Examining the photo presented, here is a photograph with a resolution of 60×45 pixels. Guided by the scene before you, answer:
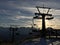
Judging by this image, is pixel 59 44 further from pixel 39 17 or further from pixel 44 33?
pixel 39 17

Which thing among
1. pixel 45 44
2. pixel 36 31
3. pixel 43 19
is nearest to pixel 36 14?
pixel 43 19

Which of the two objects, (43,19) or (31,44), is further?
(43,19)

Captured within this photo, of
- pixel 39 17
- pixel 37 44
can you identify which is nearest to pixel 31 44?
pixel 37 44

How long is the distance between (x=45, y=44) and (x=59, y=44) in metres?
1.97

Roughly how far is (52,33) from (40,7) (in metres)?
8.07

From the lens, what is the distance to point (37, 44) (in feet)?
119

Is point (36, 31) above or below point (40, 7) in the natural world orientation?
below

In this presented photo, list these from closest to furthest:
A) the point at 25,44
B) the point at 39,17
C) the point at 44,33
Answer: the point at 25,44 → the point at 44,33 → the point at 39,17

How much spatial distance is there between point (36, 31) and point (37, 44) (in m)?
37.9

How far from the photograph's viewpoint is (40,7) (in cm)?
7194

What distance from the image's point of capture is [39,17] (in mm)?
71312

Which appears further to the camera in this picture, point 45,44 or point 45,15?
point 45,15

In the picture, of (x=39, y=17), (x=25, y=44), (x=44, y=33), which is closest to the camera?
(x=25, y=44)

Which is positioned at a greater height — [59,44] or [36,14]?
[36,14]
